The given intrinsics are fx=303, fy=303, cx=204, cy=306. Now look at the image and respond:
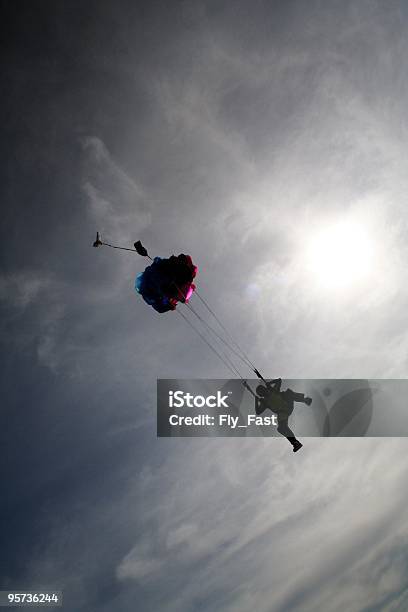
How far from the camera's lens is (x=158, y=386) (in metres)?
13.5

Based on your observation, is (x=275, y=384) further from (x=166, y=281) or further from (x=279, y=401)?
(x=166, y=281)

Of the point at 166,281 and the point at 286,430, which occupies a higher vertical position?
the point at 166,281

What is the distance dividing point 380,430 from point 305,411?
3630 millimetres

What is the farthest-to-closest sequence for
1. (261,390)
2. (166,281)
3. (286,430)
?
1. (261,390)
2. (286,430)
3. (166,281)

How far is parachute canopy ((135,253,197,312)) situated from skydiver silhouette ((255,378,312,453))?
495 centimetres

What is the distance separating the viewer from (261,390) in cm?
1239

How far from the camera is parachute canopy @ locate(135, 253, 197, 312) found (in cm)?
1105

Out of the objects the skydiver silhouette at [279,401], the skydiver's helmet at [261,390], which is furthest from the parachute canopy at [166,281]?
the skydiver silhouette at [279,401]

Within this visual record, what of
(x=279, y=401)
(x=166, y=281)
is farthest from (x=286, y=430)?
(x=166, y=281)

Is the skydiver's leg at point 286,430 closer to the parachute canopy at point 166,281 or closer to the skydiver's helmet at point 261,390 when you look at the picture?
the skydiver's helmet at point 261,390

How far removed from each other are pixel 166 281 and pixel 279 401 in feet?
21.2

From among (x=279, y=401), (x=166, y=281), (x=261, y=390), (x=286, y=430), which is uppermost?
(x=166, y=281)

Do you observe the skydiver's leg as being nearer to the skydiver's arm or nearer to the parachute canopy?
the skydiver's arm

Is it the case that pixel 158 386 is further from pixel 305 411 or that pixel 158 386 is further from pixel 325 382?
pixel 325 382
